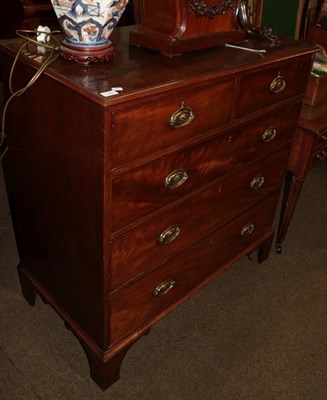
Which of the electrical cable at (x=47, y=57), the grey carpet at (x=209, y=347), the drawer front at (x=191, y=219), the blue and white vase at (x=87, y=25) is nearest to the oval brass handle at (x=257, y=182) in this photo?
the drawer front at (x=191, y=219)

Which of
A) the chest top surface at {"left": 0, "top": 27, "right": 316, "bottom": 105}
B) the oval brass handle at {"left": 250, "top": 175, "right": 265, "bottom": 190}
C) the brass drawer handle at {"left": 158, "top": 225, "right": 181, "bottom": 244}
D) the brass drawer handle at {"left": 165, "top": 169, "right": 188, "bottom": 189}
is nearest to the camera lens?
the chest top surface at {"left": 0, "top": 27, "right": 316, "bottom": 105}

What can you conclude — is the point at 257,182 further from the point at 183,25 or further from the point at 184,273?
the point at 183,25

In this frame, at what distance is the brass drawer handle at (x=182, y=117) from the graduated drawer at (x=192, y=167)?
98 mm

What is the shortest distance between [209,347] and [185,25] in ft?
3.99

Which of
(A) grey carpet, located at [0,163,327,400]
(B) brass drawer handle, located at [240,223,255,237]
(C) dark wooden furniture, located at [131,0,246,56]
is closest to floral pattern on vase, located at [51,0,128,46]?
(C) dark wooden furniture, located at [131,0,246,56]

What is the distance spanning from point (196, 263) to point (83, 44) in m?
0.92

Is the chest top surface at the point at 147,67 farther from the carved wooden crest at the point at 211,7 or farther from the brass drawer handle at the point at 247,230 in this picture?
the brass drawer handle at the point at 247,230

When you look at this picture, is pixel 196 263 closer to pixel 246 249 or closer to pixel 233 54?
pixel 246 249

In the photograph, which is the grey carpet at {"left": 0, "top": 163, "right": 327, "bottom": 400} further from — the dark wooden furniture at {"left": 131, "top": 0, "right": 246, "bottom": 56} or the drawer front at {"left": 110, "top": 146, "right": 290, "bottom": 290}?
the dark wooden furniture at {"left": 131, "top": 0, "right": 246, "bottom": 56}

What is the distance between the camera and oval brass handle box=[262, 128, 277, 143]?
162 cm

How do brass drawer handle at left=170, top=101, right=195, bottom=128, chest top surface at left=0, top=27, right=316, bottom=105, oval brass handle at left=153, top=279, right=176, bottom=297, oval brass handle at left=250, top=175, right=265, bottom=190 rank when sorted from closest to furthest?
chest top surface at left=0, top=27, right=316, bottom=105, brass drawer handle at left=170, top=101, right=195, bottom=128, oval brass handle at left=153, top=279, right=176, bottom=297, oval brass handle at left=250, top=175, right=265, bottom=190

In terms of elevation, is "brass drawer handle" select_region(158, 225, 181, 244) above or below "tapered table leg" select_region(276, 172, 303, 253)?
above

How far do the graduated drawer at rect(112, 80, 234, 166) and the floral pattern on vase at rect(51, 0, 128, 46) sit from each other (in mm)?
241

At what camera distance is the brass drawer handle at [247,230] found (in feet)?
6.17
